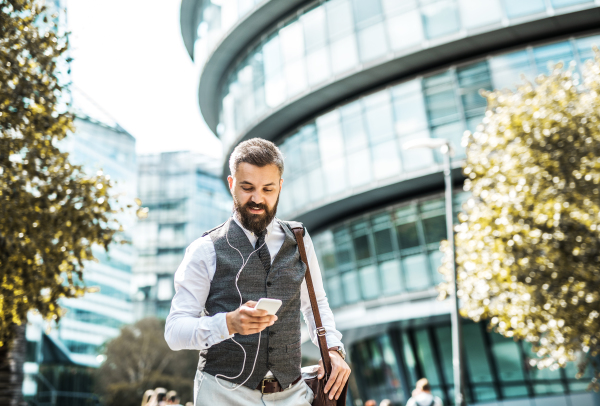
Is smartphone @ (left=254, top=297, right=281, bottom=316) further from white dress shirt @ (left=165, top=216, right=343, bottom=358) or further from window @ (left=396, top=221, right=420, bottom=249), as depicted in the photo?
window @ (left=396, top=221, right=420, bottom=249)

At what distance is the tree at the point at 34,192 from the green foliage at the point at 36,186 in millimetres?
14

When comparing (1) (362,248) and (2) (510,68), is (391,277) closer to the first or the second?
(1) (362,248)

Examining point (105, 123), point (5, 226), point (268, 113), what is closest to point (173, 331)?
point (5, 226)

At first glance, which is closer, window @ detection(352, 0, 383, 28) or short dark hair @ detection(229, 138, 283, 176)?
short dark hair @ detection(229, 138, 283, 176)

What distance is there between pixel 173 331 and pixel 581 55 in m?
21.4

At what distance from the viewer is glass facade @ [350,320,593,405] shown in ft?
69.6

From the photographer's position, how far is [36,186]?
901 cm

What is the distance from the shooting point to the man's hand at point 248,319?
2271mm

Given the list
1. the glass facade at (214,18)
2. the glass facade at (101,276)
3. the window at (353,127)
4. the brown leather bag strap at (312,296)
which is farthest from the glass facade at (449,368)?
the glass facade at (101,276)

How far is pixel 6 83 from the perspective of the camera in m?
8.16

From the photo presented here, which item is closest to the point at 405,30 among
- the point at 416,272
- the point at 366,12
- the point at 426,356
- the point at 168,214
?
the point at 366,12

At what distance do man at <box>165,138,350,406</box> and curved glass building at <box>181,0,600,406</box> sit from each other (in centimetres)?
1863

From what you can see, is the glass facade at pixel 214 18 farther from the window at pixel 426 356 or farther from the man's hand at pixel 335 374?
the man's hand at pixel 335 374

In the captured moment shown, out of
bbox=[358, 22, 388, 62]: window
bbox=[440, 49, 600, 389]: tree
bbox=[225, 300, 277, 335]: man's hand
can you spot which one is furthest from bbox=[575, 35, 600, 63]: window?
bbox=[225, 300, 277, 335]: man's hand
